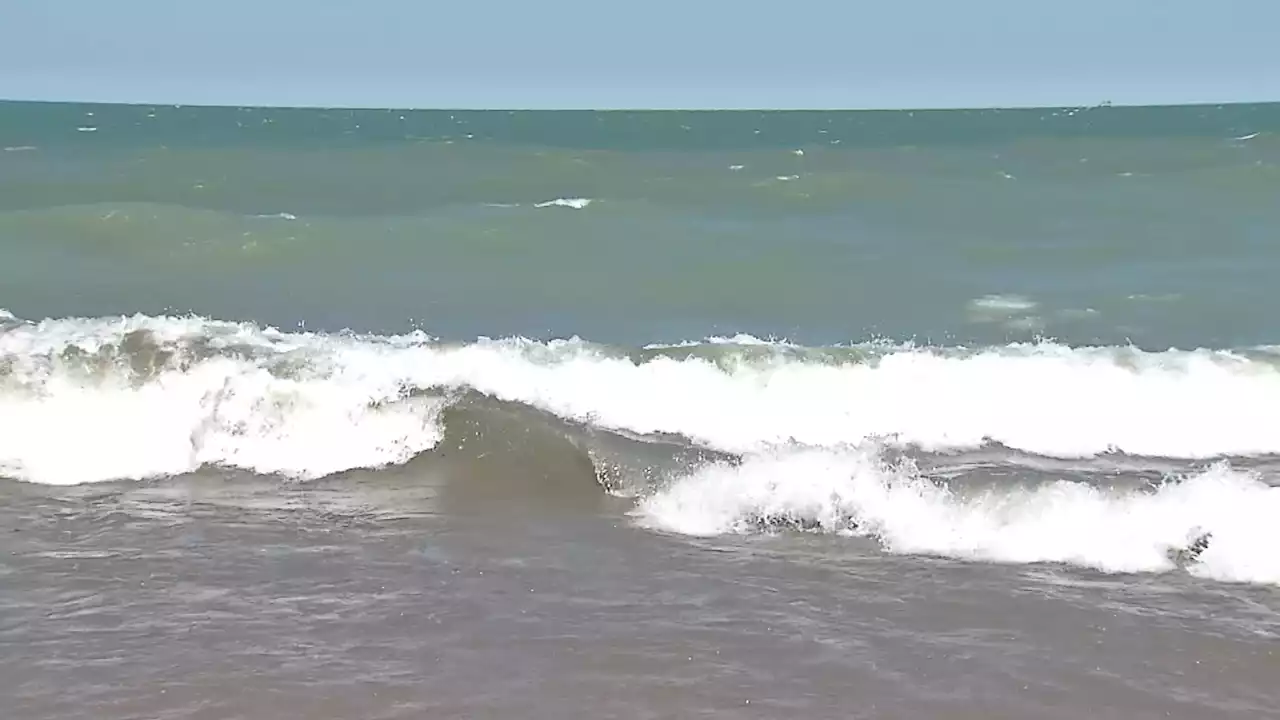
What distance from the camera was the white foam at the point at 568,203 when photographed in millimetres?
31734

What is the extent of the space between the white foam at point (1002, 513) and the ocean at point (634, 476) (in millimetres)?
35

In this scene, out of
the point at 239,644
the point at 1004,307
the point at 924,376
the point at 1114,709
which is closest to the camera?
the point at 1114,709

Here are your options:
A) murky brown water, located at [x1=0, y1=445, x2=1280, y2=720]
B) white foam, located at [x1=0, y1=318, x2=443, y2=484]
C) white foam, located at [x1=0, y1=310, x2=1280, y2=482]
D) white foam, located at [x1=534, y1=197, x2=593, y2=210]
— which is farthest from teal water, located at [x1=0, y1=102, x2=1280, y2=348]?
murky brown water, located at [x1=0, y1=445, x2=1280, y2=720]

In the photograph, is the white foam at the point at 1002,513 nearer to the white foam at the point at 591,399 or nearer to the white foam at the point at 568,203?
the white foam at the point at 591,399

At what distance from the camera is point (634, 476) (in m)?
10.2

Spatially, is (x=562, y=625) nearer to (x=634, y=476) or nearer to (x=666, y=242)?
(x=634, y=476)

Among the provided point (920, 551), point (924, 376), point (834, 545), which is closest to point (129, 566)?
point (834, 545)

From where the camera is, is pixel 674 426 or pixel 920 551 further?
pixel 674 426

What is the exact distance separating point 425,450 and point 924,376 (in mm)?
5661

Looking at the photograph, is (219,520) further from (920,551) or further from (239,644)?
(920,551)

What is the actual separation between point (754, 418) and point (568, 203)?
20.7m

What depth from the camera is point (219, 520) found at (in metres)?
9.13

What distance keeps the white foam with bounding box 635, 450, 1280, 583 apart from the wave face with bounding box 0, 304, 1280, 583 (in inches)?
0.8

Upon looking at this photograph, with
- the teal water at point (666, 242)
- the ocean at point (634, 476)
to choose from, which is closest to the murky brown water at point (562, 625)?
the ocean at point (634, 476)
